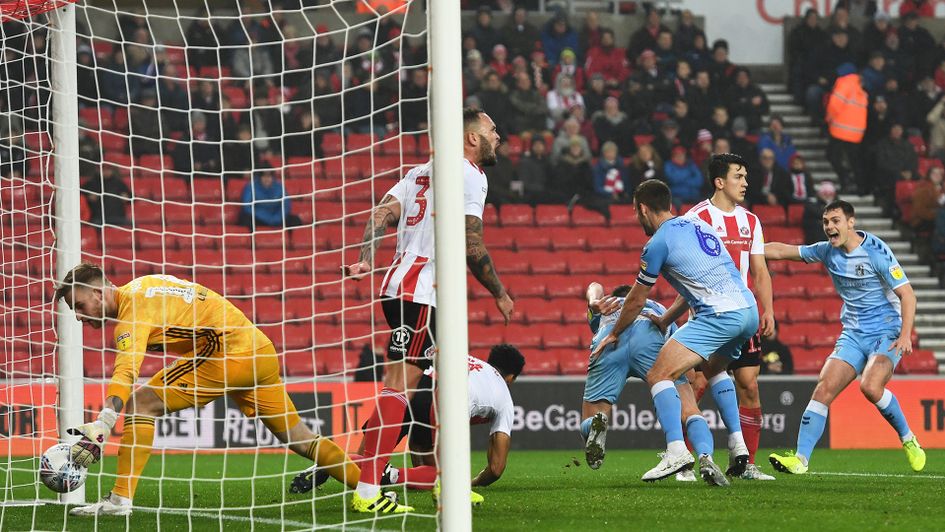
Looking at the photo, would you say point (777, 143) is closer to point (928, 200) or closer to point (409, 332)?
point (928, 200)

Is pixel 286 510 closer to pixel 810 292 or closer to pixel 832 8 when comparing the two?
pixel 810 292

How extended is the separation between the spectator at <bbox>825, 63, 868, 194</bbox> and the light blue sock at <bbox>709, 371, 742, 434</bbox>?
1082 cm

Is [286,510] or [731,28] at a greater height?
[731,28]

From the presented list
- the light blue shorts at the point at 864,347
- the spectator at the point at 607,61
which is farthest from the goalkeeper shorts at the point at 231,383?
the spectator at the point at 607,61

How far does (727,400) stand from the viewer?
8508mm

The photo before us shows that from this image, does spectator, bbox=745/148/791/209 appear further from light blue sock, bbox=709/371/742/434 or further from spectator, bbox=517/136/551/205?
light blue sock, bbox=709/371/742/434

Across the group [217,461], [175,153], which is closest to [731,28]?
[175,153]

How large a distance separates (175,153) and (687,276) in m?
10.8

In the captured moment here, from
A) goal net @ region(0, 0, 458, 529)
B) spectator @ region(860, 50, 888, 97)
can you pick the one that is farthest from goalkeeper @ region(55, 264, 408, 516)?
spectator @ region(860, 50, 888, 97)

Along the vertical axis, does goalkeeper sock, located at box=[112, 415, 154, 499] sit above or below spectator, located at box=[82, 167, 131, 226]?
below

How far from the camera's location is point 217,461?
1184 centimetres

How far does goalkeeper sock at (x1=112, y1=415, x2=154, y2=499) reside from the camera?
6445mm

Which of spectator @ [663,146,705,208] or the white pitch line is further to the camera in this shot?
spectator @ [663,146,705,208]

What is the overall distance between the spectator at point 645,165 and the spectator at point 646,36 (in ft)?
7.97
